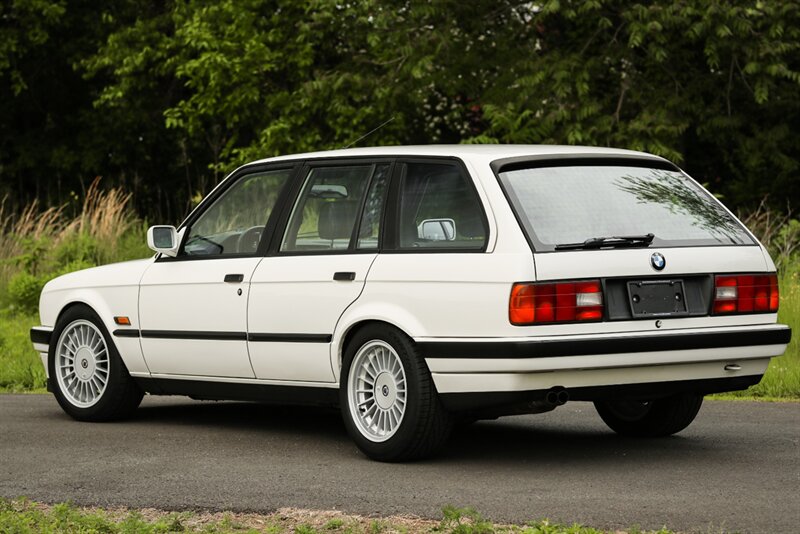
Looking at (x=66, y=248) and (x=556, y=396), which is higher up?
(x=66, y=248)

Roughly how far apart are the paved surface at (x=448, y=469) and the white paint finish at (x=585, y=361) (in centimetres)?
54

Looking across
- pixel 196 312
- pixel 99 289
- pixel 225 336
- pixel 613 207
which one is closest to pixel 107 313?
pixel 99 289

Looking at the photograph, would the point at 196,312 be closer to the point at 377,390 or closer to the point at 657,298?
the point at 377,390

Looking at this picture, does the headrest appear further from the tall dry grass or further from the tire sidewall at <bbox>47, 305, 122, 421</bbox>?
the tall dry grass

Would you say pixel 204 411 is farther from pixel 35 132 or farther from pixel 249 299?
pixel 35 132

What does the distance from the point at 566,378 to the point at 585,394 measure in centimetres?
19

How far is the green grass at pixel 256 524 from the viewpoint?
230 inches

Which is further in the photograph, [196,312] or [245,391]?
[196,312]

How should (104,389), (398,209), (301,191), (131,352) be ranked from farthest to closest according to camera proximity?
(104,389), (131,352), (301,191), (398,209)

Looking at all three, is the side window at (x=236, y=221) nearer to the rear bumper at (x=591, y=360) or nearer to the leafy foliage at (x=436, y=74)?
the rear bumper at (x=591, y=360)

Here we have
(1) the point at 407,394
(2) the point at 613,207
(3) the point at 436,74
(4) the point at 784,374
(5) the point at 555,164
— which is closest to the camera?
(1) the point at 407,394

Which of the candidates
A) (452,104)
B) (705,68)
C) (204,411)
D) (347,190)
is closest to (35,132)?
(452,104)

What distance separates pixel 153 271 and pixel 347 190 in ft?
5.35

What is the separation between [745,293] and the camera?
7746mm
